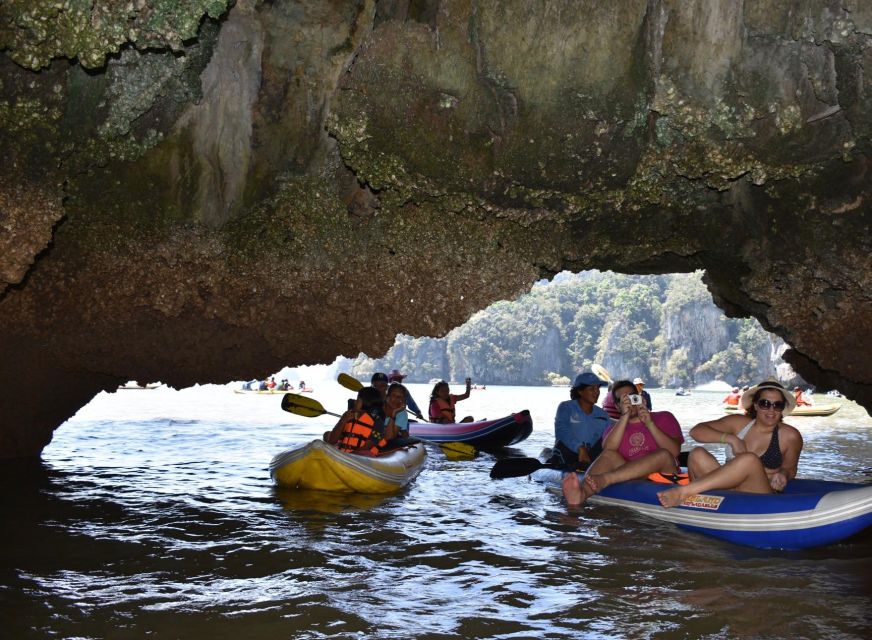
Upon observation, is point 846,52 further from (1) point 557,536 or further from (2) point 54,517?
(2) point 54,517

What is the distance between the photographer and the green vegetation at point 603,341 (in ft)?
272

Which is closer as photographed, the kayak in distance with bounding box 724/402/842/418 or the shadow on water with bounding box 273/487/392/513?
the shadow on water with bounding box 273/487/392/513

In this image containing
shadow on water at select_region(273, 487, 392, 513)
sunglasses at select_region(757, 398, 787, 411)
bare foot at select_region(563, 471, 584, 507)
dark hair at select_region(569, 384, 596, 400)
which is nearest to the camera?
Result: sunglasses at select_region(757, 398, 787, 411)

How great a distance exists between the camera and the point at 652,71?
596 centimetres

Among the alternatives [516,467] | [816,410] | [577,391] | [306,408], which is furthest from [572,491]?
[816,410]

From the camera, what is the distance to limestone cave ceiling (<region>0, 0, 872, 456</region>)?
581 cm

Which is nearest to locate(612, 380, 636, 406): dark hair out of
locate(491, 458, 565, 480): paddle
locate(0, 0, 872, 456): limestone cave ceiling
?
locate(0, 0, 872, 456): limestone cave ceiling

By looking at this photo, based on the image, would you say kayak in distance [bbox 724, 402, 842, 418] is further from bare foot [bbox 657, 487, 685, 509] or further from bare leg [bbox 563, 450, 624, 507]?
bare foot [bbox 657, 487, 685, 509]

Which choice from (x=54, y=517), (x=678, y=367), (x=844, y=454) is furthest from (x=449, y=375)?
(x=54, y=517)

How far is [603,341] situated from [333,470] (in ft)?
300

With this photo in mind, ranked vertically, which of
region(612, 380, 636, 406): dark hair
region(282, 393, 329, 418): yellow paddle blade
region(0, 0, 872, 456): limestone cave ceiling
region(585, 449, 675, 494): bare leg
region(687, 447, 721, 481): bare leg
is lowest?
region(585, 449, 675, 494): bare leg

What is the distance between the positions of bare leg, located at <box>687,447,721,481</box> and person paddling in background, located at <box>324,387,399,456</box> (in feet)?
10.9

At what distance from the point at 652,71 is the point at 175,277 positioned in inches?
183

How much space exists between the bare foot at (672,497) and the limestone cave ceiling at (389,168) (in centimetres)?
251
